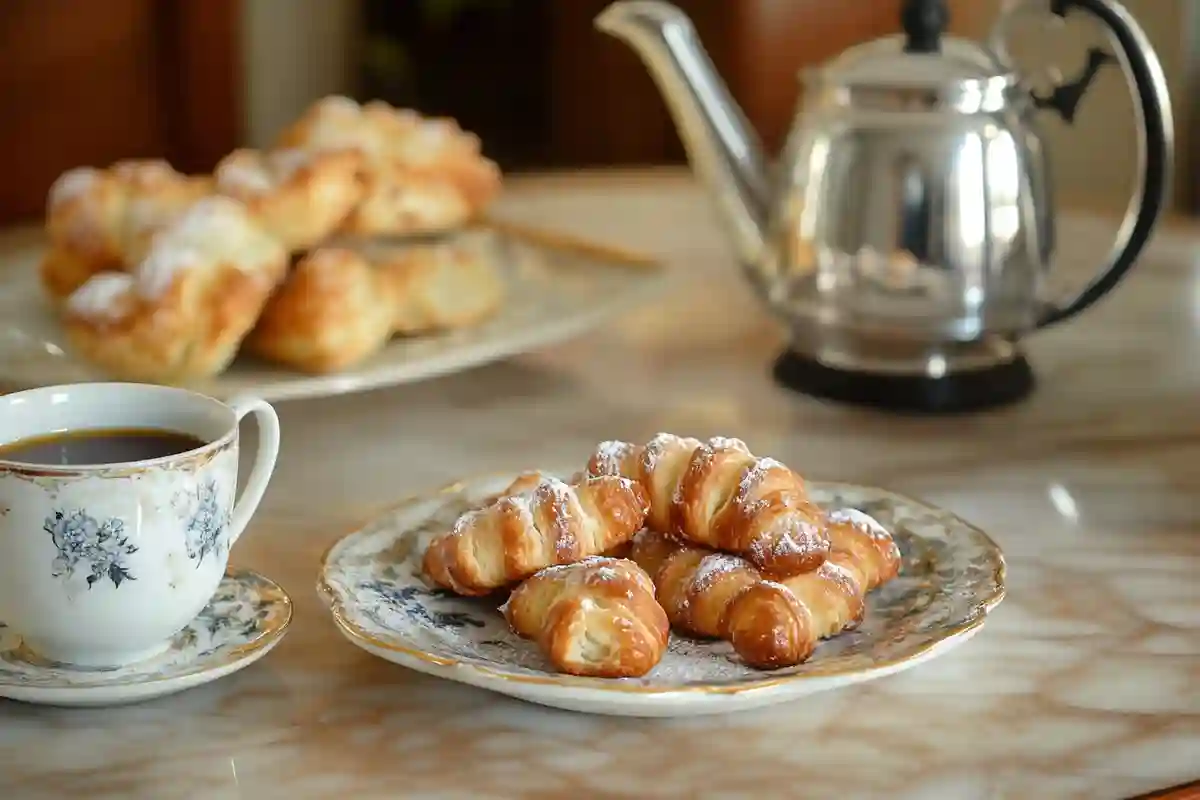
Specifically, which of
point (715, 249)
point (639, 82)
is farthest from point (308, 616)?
point (639, 82)

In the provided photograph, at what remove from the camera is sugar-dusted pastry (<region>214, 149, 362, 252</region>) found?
101cm

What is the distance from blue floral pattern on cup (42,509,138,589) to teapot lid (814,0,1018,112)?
60 centimetres

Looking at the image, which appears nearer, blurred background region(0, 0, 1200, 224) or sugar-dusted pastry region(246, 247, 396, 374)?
sugar-dusted pastry region(246, 247, 396, 374)

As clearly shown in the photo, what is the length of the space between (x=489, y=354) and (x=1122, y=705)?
0.52 meters

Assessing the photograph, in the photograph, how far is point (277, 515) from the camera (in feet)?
2.78

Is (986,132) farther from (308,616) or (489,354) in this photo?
(308,616)

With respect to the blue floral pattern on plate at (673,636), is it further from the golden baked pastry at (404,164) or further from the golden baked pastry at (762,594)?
the golden baked pastry at (404,164)

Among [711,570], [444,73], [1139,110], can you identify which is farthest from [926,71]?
[444,73]

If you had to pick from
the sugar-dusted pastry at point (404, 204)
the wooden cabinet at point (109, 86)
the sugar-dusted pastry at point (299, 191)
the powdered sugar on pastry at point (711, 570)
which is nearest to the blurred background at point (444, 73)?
the wooden cabinet at point (109, 86)

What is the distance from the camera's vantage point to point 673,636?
65 cm

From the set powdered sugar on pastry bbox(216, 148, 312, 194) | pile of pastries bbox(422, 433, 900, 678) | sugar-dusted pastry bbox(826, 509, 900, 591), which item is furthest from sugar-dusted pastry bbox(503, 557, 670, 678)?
powdered sugar on pastry bbox(216, 148, 312, 194)

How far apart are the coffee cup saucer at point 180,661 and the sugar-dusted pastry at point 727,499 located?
161 millimetres

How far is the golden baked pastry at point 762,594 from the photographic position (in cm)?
60

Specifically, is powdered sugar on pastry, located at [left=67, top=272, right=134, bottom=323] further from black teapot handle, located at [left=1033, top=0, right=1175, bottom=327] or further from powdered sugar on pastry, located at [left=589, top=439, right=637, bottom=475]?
black teapot handle, located at [left=1033, top=0, right=1175, bottom=327]
